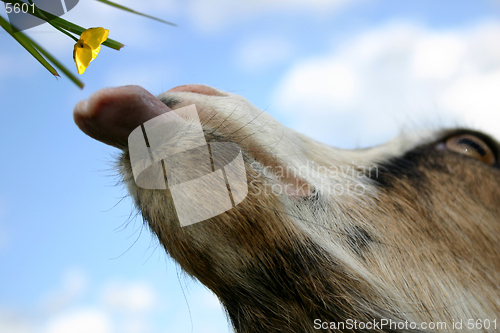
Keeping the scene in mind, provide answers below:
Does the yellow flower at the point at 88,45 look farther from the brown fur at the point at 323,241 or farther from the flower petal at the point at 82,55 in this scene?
the brown fur at the point at 323,241

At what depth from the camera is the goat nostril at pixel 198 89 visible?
4.23 ft

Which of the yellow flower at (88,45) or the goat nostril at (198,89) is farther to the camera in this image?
the goat nostril at (198,89)

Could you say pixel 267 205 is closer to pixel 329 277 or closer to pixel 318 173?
pixel 329 277

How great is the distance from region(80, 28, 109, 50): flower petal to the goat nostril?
0.58 metres

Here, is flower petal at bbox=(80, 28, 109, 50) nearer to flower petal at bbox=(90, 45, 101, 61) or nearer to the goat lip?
flower petal at bbox=(90, 45, 101, 61)

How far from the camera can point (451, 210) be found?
1569mm

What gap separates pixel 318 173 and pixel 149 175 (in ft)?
2.23

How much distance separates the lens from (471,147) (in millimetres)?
1924

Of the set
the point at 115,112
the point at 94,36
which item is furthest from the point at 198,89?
the point at 94,36

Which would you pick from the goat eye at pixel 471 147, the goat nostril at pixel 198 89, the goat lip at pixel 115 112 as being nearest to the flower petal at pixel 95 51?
the goat lip at pixel 115 112

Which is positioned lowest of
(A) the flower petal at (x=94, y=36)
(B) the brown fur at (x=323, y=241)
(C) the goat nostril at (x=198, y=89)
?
(B) the brown fur at (x=323, y=241)

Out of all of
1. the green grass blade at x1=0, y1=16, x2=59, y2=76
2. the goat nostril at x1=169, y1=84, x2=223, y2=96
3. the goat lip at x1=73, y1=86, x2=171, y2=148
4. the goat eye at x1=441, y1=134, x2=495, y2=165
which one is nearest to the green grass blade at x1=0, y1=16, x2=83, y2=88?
the green grass blade at x1=0, y1=16, x2=59, y2=76

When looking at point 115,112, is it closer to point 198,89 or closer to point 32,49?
point 32,49

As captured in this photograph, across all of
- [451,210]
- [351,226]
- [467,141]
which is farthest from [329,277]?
[467,141]
